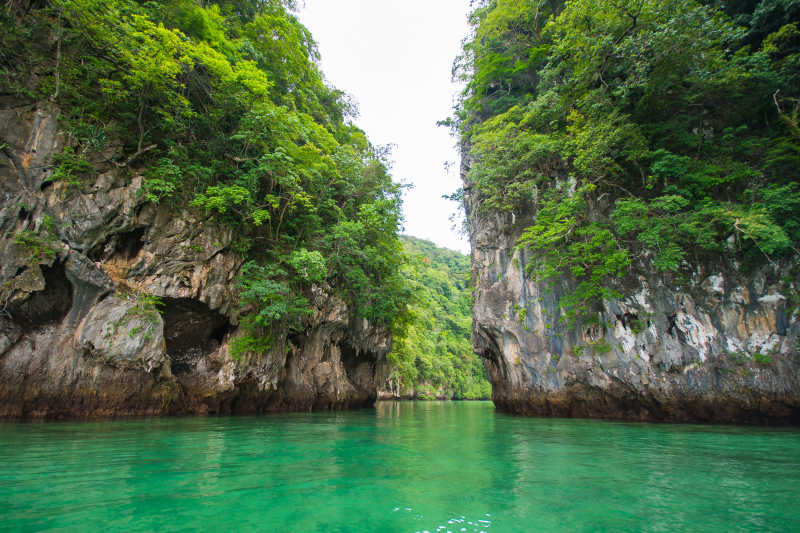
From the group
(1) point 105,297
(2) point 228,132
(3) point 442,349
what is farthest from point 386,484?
(3) point 442,349

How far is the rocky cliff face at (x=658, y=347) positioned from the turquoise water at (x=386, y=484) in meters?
3.04

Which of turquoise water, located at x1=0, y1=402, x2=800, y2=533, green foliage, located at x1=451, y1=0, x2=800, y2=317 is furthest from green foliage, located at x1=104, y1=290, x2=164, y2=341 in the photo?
green foliage, located at x1=451, y1=0, x2=800, y2=317

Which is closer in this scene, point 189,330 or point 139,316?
point 139,316

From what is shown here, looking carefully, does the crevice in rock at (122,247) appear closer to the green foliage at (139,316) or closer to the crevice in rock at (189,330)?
the green foliage at (139,316)

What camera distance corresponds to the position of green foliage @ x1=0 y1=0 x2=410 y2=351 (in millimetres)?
8602

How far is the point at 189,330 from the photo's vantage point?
36.1 feet

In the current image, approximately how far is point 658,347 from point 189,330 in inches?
552

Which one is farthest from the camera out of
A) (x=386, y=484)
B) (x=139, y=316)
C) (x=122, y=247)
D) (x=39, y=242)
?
(x=122, y=247)

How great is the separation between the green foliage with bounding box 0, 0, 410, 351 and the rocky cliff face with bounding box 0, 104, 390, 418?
56cm

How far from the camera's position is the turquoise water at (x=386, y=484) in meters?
2.65

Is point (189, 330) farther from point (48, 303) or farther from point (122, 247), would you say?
point (48, 303)

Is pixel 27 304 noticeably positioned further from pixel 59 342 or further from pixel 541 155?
pixel 541 155

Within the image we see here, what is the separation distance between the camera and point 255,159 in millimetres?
11438

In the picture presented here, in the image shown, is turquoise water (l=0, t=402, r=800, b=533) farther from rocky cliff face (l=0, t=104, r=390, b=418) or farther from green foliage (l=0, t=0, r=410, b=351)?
green foliage (l=0, t=0, r=410, b=351)
